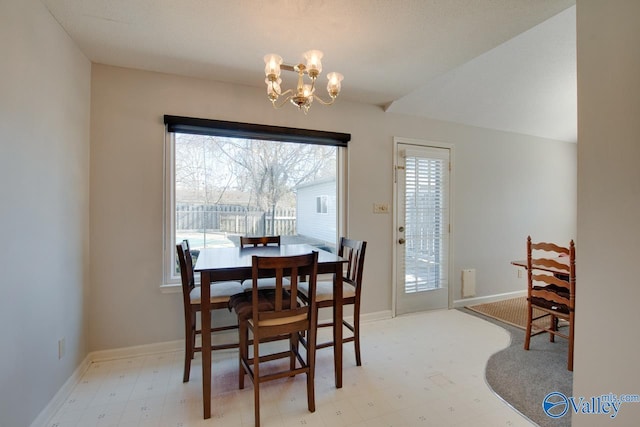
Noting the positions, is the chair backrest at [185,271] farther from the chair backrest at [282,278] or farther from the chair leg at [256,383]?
the chair leg at [256,383]

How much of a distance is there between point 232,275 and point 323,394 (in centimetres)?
100

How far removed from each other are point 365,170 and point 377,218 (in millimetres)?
544

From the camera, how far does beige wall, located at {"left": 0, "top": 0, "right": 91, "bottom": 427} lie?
1388 millimetres

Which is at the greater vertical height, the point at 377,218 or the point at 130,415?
the point at 377,218

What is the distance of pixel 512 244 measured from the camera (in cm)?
403

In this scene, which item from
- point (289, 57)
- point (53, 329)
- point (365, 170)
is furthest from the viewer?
point (365, 170)

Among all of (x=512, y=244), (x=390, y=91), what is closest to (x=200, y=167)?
(x=390, y=91)

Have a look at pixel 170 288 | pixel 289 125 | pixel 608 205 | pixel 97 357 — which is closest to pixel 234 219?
pixel 170 288

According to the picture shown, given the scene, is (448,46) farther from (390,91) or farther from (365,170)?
(365,170)

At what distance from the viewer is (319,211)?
315cm

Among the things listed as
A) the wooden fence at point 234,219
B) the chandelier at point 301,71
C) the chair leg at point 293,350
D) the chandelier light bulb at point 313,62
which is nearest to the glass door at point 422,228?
the wooden fence at point 234,219

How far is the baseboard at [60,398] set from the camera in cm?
161

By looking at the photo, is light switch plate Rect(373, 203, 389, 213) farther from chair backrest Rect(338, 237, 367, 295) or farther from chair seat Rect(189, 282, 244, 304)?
chair seat Rect(189, 282, 244, 304)

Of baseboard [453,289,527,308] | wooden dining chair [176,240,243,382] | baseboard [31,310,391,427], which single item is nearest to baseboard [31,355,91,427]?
baseboard [31,310,391,427]
